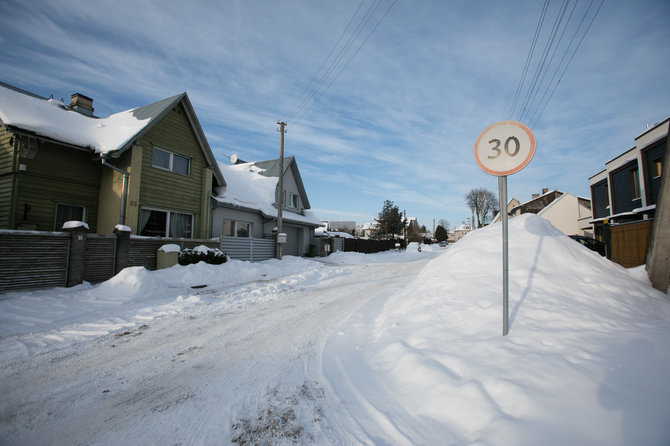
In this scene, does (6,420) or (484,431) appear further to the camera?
(6,420)

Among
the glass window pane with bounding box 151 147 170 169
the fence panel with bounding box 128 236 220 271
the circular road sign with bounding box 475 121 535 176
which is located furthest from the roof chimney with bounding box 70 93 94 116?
the circular road sign with bounding box 475 121 535 176

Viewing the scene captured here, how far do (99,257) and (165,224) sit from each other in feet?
14.4

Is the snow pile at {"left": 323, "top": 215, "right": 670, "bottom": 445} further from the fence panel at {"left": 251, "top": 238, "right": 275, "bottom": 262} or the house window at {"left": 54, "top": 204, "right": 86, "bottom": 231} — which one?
the house window at {"left": 54, "top": 204, "right": 86, "bottom": 231}

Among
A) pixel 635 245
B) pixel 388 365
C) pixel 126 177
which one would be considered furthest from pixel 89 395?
pixel 635 245

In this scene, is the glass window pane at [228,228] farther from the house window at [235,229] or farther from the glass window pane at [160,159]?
the glass window pane at [160,159]

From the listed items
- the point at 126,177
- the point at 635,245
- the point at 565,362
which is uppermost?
the point at 126,177

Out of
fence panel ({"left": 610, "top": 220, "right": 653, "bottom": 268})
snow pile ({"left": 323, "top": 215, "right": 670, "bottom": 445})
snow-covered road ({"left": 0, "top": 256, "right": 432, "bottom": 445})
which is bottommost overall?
snow-covered road ({"left": 0, "top": 256, "right": 432, "bottom": 445})

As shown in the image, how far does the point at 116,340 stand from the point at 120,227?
615cm

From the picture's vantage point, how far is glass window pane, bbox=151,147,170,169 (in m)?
12.6

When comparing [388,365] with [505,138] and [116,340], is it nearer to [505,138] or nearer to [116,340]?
[505,138]

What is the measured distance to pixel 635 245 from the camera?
7.81 meters

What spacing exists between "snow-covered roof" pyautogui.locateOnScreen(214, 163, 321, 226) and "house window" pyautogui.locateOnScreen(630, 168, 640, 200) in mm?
18798

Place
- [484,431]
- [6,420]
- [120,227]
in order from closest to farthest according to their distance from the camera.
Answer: [484,431], [6,420], [120,227]

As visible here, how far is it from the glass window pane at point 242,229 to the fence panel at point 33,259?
8.97 metres
